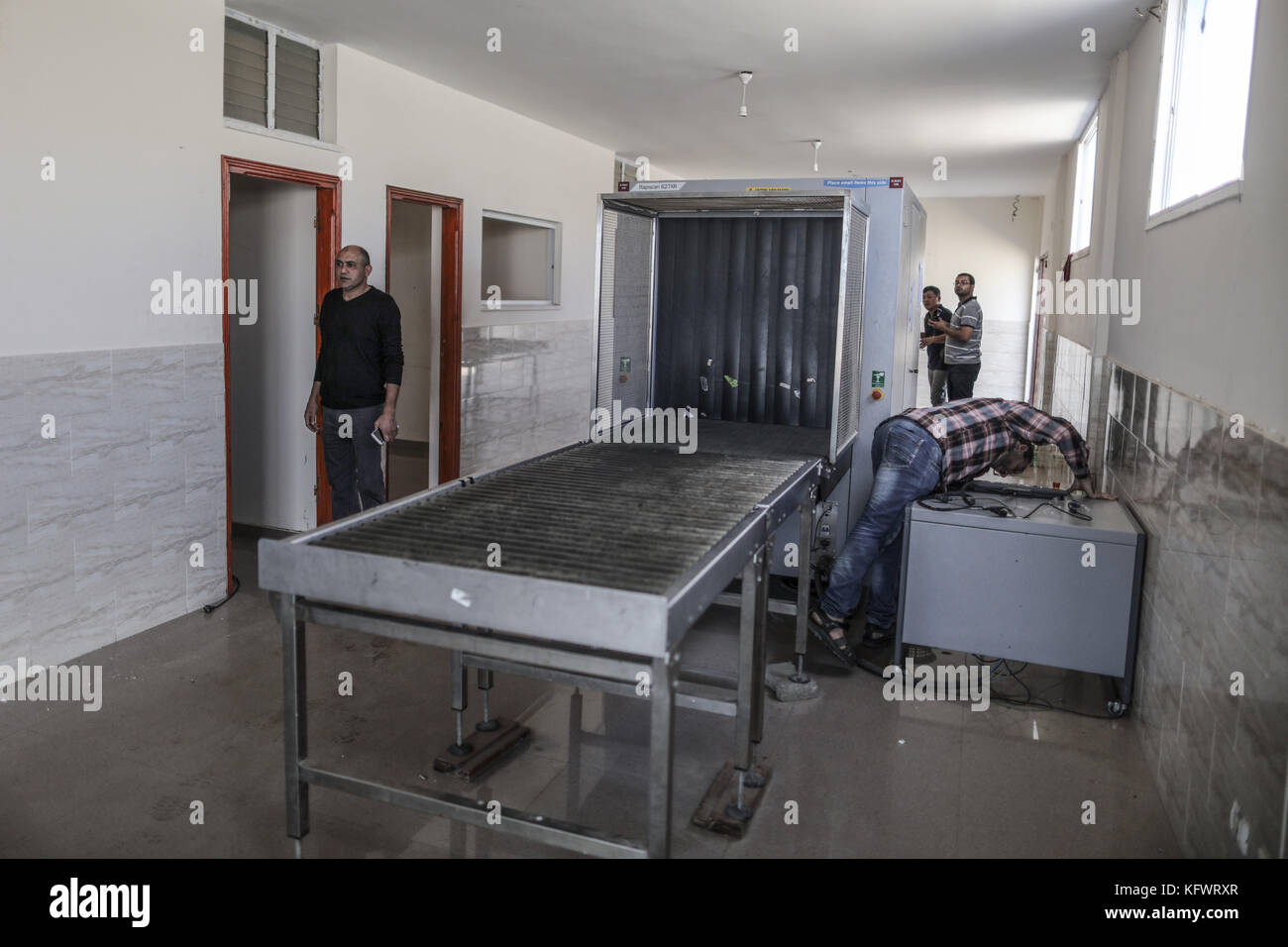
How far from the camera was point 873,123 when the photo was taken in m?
7.16

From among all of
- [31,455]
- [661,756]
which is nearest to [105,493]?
[31,455]

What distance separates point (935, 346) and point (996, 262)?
3900 millimetres

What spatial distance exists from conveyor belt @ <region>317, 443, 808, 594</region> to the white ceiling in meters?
2.31

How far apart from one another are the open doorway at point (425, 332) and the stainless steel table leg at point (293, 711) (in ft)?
11.2

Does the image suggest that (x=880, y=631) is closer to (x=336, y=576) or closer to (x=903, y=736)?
(x=903, y=736)

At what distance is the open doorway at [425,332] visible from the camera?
629 centimetres

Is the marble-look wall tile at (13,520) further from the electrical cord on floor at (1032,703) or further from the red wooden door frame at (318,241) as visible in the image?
the electrical cord on floor at (1032,703)

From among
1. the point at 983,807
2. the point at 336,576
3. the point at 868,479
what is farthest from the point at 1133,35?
the point at 336,576

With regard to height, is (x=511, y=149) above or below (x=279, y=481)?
above

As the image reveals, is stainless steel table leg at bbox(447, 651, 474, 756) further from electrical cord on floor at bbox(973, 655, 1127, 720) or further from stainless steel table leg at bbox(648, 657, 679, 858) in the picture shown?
electrical cord on floor at bbox(973, 655, 1127, 720)

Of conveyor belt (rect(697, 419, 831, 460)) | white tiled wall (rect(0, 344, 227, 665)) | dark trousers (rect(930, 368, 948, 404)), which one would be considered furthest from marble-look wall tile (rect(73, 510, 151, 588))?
dark trousers (rect(930, 368, 948, 404))

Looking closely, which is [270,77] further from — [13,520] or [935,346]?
[935,346]

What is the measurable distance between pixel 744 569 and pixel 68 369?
271 cm

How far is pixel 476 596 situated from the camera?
2096 millimetres
